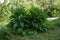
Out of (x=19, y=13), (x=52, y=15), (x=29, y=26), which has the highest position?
(x=19, y=13)

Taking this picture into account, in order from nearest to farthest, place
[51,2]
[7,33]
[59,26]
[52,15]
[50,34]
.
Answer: [7,33] < [50,34] < [59,26] < [52,15] < [51,2]

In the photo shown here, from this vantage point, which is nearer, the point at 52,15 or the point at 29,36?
the point at 29,36

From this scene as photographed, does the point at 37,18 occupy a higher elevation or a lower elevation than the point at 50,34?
higher

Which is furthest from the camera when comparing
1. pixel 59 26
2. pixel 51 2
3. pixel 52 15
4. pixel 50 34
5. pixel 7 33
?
pixel 51 2

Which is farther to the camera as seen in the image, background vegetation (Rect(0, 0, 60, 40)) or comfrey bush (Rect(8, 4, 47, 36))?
comfrey bush (Rect(8, 4, 47, 36))

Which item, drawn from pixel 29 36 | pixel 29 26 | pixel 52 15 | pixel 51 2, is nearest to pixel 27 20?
pixel 29 26

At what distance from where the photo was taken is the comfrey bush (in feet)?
27.1

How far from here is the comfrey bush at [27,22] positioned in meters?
8.27

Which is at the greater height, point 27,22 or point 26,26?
point 27,22

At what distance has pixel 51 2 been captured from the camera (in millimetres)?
15445

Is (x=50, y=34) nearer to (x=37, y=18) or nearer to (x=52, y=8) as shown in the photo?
(x=37, y=18)

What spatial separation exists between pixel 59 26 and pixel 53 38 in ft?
7.15

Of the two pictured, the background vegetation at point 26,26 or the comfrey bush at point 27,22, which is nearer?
the background vegetation at point 26,26

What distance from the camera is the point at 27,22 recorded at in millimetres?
8609
